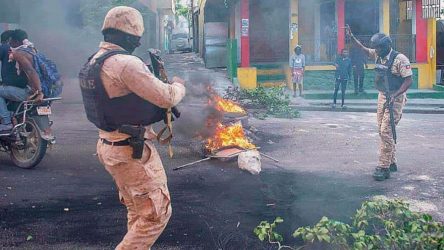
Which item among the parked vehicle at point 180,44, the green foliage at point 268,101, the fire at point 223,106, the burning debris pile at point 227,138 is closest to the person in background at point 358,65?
the green foliage at point 268,101

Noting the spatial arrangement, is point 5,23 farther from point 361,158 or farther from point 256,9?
point 361,158

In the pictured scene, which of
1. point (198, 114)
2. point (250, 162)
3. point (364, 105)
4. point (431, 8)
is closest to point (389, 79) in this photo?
point (250, 162)

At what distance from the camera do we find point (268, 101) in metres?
12.6

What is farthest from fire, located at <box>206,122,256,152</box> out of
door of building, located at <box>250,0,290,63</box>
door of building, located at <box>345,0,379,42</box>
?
door of building, located at <box>250,0,290,63</box>

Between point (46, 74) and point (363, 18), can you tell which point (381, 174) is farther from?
point (363, 18)

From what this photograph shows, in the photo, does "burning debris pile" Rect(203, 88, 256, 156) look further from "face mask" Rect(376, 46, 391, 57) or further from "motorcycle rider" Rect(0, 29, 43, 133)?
"motorcycle rider" Rect(0, 29, 43, 133)

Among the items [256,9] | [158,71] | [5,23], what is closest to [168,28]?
[256,9]

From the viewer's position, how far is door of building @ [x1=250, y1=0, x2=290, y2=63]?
59.0ft

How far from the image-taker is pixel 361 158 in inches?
304

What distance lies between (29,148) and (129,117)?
3.76 meters

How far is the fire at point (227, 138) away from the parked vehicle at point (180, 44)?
3042 centimetres

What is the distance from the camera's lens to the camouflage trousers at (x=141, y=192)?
3.24 metres

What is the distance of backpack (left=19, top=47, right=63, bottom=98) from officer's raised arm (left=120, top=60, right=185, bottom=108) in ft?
12.0

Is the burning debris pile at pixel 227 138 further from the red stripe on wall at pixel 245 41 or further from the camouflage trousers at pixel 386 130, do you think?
the red stripe on wall at pixel 245 41
